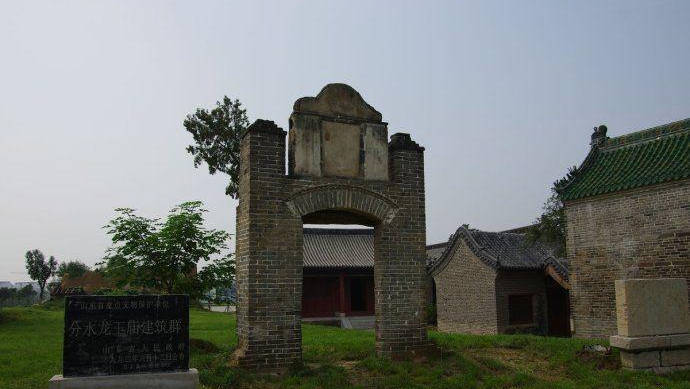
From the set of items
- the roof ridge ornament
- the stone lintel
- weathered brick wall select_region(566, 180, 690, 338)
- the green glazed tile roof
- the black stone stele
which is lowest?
the stone lintel

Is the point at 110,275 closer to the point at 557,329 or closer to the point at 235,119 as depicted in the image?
the point at 235,119

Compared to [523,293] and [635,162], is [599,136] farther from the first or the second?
[523,293]

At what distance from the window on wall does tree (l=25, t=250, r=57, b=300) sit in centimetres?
4840

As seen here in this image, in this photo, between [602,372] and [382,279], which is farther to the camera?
[382,279]

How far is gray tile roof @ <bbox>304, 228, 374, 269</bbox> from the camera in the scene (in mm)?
30078

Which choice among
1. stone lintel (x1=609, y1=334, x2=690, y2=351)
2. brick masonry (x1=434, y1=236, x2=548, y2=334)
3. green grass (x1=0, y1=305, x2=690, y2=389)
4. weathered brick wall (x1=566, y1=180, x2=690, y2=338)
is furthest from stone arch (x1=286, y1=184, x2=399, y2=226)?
brick masonry (x1=434, y1=236, x2=548, y2=334)

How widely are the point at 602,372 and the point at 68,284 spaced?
45.1 m

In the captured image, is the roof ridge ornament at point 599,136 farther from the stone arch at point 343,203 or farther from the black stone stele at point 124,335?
the black stone stele at point 124,335

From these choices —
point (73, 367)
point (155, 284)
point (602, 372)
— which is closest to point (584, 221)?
point (602, 372)

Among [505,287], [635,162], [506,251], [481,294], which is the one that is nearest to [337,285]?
[481,294]

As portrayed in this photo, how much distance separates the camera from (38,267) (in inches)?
2105

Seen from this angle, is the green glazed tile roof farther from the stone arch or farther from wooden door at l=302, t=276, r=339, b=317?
wooden door at l=302, t=276, r=339, b=317

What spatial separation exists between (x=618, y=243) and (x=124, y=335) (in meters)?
12.3

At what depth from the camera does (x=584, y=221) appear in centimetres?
1477
